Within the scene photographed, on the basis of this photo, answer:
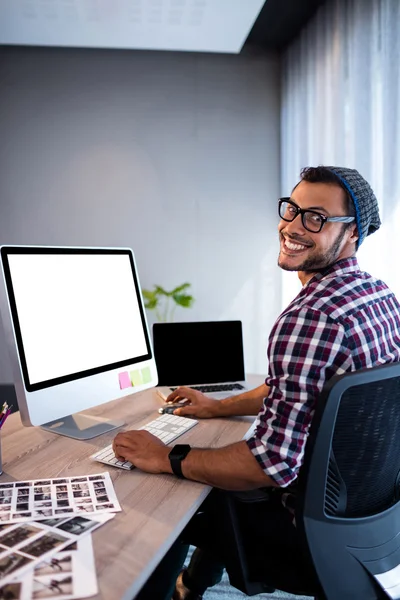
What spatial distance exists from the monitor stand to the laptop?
1.51 feet

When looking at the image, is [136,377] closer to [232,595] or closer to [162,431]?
[162,431]

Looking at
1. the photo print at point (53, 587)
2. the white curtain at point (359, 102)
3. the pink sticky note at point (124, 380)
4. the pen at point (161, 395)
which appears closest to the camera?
the photo print at point (53, 587)

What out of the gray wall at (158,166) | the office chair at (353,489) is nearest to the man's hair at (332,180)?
the office chair at (353,489)

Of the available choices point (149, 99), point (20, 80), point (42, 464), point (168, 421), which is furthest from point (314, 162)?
point (42, 464)

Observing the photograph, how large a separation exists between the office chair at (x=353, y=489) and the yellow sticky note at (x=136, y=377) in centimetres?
75

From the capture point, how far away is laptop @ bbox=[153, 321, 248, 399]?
6.80 feet

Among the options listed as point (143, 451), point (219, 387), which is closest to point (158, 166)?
point (219, 387)

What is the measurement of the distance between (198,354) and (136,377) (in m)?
0.46

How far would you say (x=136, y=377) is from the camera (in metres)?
1.69

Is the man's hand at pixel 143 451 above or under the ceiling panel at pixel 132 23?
under

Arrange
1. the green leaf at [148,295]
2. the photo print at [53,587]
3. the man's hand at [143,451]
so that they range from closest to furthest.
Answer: the photo print at [53,587]
the man's hand at [143,451]
the green leaf at [148,295]

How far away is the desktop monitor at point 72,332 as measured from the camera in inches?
51.6

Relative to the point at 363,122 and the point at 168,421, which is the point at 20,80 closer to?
the point at 363,122

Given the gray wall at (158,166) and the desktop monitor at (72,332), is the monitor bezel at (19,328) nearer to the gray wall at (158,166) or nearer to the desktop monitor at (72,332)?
the desktop monitor at (72,332)
